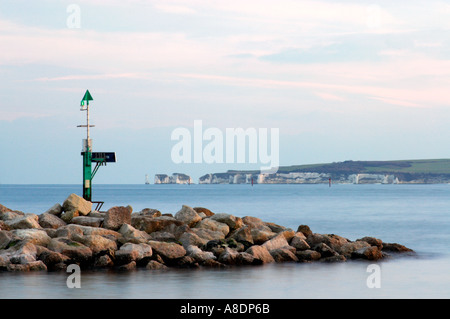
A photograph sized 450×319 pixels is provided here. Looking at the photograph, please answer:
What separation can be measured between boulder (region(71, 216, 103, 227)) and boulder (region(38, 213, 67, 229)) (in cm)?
50

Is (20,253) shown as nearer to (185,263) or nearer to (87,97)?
(185,263)

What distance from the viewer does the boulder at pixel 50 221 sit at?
1030 inches

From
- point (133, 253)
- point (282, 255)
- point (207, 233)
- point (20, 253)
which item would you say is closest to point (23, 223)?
point (20, 253)

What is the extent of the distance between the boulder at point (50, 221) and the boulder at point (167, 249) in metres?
4.89

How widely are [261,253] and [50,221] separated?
8127 millimetres

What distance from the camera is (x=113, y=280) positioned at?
19969 mm

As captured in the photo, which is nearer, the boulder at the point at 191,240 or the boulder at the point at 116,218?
the boulder at the point at 191,240

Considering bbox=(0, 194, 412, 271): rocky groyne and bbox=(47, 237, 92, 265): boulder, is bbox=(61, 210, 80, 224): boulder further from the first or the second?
bbox=(47, 237, 92, 265): boulder

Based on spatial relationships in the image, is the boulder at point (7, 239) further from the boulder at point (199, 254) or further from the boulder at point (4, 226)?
the boulder at point (199, 254)

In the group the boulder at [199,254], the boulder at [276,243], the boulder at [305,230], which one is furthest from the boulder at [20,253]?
the boulder at [305,230]

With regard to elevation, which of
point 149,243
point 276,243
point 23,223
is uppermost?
point 23,223

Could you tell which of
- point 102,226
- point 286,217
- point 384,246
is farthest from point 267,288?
point 286,217

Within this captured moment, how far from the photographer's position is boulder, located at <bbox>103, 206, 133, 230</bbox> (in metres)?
25.5

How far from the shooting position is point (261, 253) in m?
23.8
